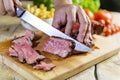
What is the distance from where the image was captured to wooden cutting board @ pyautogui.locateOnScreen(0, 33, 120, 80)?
3.22 ft

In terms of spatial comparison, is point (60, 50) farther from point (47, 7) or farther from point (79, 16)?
point (47, 7)

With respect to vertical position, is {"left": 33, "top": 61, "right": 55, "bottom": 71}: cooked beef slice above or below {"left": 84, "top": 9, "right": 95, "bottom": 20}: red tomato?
above

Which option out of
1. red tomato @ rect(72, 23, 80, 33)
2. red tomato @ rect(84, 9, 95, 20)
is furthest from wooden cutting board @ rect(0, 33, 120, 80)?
red tomato @ rect(84, 9, 95, 20)

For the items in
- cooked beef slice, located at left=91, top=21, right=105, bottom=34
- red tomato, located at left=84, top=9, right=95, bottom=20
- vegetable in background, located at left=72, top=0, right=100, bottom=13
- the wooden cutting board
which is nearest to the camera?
the wooden cutting board

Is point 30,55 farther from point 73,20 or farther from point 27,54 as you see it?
point 73,20

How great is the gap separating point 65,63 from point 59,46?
10 cm

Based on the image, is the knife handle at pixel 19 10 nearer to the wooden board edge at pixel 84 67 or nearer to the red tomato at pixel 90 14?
the wooden board edge at pixel 84 67

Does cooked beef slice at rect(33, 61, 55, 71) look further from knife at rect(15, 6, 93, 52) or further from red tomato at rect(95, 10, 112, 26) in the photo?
red tomato at rect(95, 10, 112, 26)

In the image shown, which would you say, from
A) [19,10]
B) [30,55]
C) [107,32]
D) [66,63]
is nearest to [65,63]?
[66,63]

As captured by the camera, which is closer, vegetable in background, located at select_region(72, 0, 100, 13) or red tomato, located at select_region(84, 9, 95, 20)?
red tomato, located at select_region(84, 9, 95, 20)

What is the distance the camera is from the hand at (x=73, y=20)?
45.3 inches

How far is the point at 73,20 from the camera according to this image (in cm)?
117

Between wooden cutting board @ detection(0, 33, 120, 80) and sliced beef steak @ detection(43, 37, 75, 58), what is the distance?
20 millimetres

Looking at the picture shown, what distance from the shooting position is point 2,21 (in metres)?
1.63
